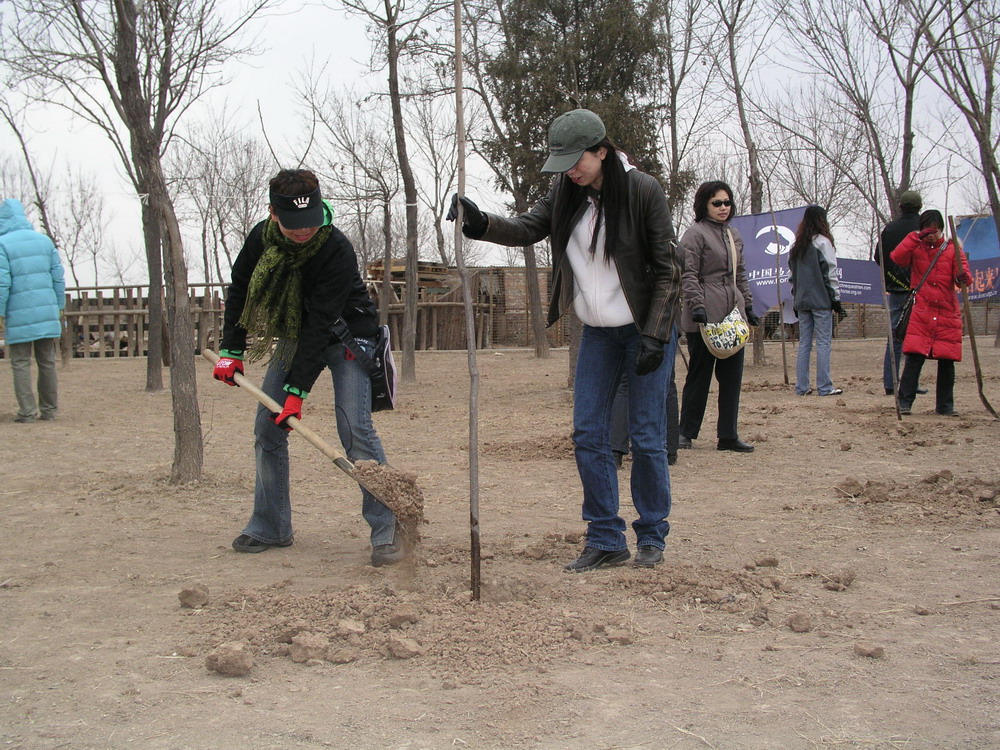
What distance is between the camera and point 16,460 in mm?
6996

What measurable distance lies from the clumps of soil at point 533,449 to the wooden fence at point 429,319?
14127 millimetres

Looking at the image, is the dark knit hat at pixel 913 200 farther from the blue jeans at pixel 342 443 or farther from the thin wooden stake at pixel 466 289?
the thin wooden stake at pixel 466 289

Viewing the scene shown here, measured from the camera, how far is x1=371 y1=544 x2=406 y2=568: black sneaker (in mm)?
4180

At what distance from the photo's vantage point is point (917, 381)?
8266 millimetres

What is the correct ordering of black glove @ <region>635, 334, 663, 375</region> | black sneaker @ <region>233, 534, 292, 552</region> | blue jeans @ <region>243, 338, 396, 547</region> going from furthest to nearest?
black sneaker @ <region>233, 534, 292, 552</region>, blue jeans @ <region>243, 338, 396, 547</region>, black glove @ <region>635, 334, 663, 375</region>

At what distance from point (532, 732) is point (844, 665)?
106 centimetres

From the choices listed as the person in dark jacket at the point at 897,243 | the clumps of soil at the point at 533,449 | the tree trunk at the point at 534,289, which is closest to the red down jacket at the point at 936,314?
the person in dark jacket at the point at 897,243

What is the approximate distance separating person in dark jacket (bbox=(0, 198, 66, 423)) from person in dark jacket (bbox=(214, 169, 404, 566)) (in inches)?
206

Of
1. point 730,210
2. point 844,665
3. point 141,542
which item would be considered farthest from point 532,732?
point 730,210

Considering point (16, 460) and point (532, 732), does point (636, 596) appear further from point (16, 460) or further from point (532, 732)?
point (16, 460)

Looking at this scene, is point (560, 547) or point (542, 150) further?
point (542, 150)

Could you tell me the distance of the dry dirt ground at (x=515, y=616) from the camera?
2629mm

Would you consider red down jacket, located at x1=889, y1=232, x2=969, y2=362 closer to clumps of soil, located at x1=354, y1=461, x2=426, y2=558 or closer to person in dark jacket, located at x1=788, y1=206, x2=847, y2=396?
person in dark jacket, located at x1=788, y1=206, x2=847, y2=396

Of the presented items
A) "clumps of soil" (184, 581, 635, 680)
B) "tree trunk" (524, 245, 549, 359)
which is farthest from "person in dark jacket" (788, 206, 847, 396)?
"tree trunk" (524, 245, 549, 359)
